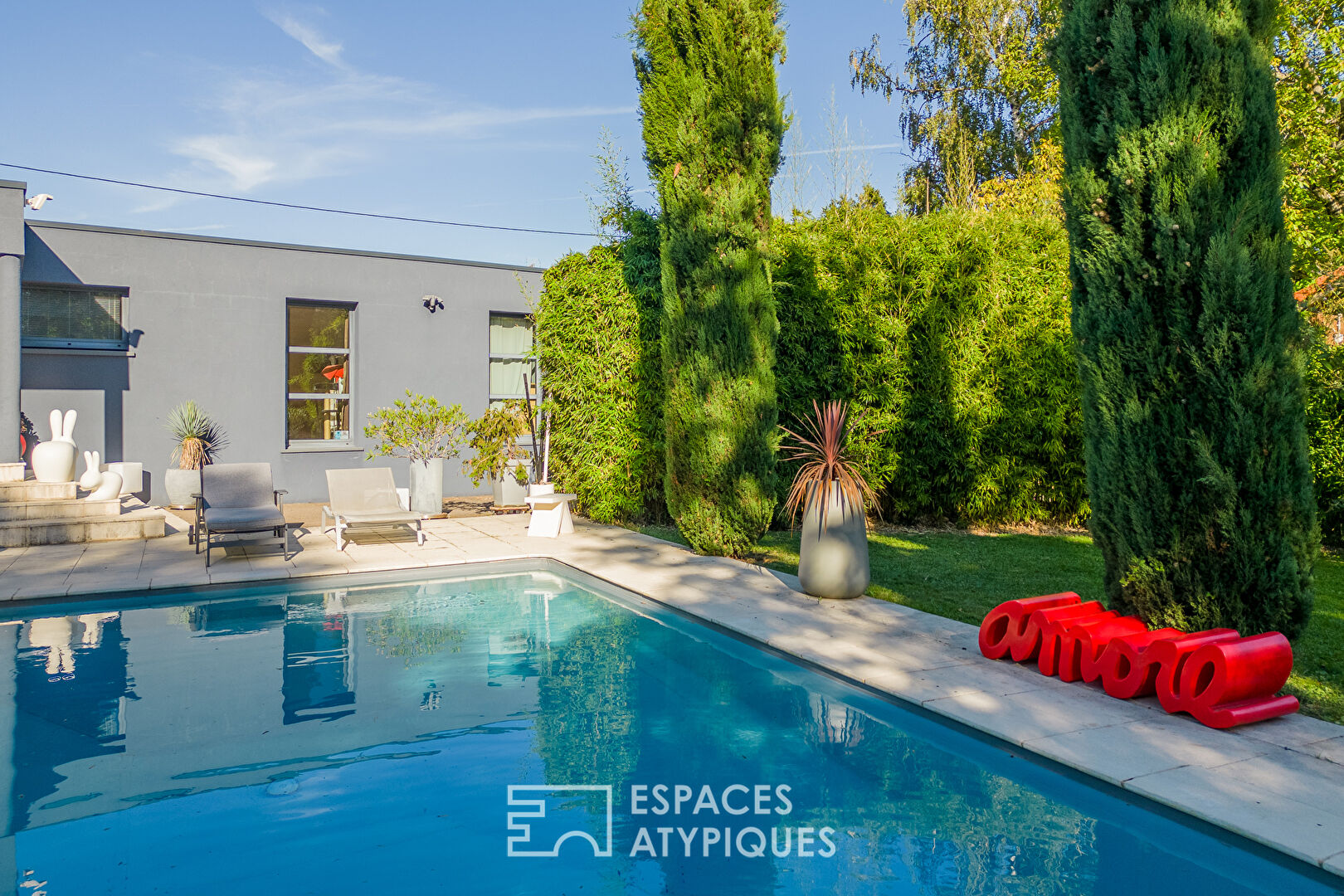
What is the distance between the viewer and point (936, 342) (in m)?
9.38

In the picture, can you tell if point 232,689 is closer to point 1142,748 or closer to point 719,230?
point 1142,748

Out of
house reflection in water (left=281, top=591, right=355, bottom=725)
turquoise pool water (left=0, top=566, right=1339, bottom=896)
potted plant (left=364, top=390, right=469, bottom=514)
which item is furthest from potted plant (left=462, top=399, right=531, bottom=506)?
turquoise pool water (left=0, top=566, right=1339, bottom=896)

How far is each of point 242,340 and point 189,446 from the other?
1.77m

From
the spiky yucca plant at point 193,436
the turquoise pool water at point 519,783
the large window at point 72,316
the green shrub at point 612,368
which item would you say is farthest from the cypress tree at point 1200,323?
the large window at point 72,316

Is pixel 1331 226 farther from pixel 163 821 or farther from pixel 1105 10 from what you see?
pixel 163 821

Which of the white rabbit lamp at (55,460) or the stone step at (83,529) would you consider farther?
the white rabbit lamp at (55,460)

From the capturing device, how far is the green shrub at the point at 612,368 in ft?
31.4

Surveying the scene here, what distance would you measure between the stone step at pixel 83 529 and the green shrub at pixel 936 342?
6967 millimetres

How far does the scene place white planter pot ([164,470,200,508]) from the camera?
35.9ft

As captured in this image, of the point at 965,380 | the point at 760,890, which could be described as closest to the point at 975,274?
the point at 965,380

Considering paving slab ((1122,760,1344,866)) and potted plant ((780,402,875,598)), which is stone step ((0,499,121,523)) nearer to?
potted plant ((780,402,875,598))

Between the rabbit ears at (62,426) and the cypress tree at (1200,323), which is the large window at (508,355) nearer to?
the rabbit ears at (62,426)

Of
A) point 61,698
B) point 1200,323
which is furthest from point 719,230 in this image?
point 61,698

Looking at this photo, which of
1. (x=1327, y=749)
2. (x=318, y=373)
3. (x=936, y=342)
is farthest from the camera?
(x=318, y=373)
